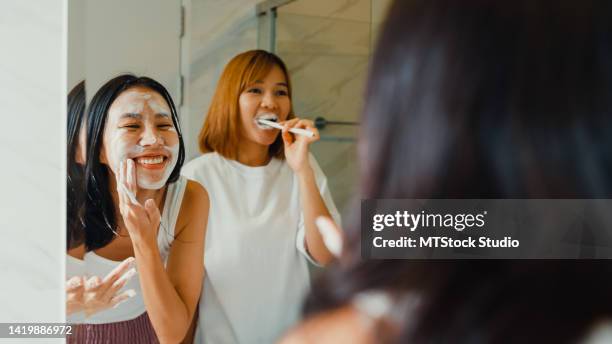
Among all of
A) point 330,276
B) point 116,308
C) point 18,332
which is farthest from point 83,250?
point 330,276

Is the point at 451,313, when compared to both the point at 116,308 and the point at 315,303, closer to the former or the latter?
the point at 315,303

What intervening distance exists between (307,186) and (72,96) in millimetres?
476

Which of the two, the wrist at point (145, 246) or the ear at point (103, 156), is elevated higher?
the ear at point (103, 156)

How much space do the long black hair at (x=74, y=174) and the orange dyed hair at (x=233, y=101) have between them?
0.83 feet

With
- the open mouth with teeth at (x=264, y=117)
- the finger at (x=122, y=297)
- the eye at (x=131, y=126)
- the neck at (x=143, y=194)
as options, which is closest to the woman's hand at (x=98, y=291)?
the finger at (x=122, y=297)

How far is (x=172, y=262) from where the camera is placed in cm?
113

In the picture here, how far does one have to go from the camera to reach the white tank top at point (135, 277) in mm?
1139

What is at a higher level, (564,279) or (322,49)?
(322,49)

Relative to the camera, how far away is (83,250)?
1189 millimetres

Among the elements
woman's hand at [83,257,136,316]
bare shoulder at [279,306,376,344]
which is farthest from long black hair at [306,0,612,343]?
woman's hand at [83,257,136,316]

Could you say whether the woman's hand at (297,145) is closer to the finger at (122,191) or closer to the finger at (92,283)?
the finger at (122,191)

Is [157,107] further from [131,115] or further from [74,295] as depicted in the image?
[74,295]

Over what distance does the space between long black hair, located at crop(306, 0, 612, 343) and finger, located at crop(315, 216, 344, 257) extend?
2.10 feet

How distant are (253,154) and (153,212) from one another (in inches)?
8.8
